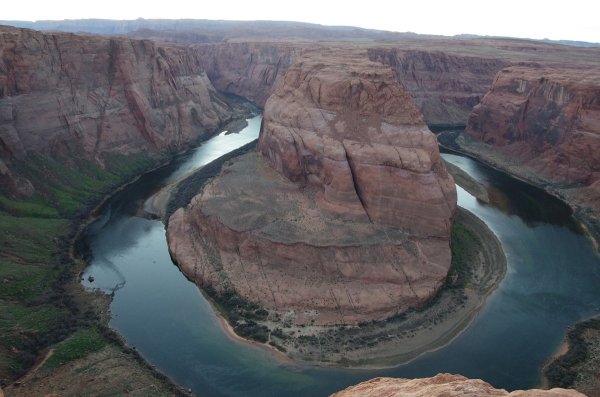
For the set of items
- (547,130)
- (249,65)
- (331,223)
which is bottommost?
(331,223)

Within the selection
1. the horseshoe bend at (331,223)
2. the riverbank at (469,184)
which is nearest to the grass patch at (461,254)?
the horseshoe bend at (331,223)

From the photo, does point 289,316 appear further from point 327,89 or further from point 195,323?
point 327,89

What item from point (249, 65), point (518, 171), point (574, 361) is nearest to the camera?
point (574, 361)

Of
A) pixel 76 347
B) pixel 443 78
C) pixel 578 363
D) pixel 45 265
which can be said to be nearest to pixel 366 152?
pixel 578 363

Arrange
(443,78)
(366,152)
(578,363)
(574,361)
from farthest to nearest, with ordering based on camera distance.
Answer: (443,78) < (366,152) < (574,361) < (578,363)

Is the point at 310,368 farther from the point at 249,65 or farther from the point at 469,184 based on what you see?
the point at 249,65

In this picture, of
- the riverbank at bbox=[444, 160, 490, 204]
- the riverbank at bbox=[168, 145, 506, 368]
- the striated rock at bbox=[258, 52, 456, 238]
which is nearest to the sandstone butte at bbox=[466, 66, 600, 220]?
the riverbank at bbox=[444, 160, 490, 204]

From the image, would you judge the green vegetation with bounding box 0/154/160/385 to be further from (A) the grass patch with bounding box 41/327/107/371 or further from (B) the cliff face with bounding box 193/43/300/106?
(B) the cliff face with bounding box 193/43/300/106
